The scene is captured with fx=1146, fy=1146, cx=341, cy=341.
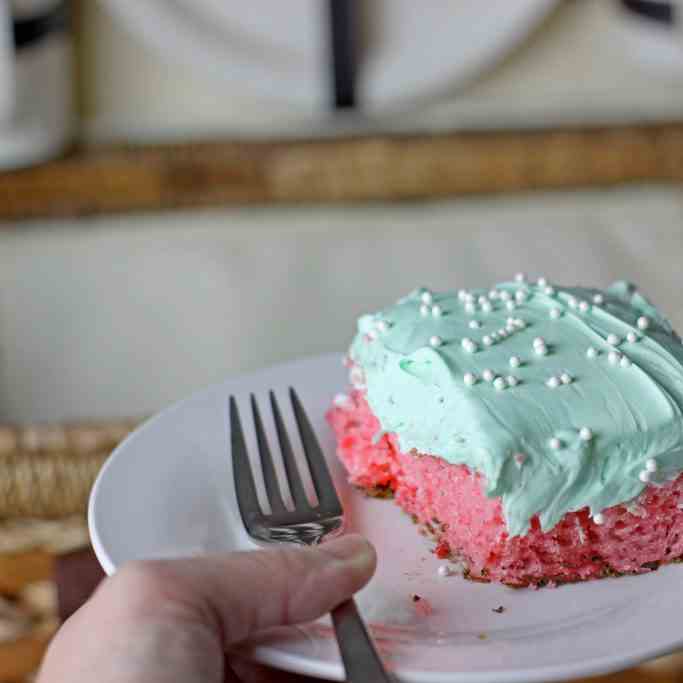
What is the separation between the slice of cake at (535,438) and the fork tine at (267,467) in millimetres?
65

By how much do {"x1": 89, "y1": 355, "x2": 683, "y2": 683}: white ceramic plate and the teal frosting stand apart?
49mm

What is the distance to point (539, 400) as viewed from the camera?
622 millimetres

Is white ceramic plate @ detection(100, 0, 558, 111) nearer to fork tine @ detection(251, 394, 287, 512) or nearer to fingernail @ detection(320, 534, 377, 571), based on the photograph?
fork tine @ detection(251, 394, 287, 512)

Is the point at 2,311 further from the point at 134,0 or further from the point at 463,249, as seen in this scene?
the point at 463,249

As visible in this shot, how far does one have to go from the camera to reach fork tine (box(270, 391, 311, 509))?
673mm

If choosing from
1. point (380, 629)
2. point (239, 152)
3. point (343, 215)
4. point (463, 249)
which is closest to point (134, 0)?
point (239, 152)

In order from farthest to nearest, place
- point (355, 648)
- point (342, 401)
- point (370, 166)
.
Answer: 1. point (370, 166)
2. point (342, 401)
3. point (355, 648)

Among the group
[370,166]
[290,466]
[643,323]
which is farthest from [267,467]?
[370,166]

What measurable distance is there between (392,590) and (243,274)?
2.20ft

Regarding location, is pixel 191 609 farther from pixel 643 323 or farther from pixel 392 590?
pixel 643 323

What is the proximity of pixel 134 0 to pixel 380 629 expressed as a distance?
3.01 feet

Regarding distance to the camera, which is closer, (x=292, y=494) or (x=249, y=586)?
(x=249, y=586)

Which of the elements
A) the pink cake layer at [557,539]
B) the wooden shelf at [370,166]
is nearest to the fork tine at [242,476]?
the pink cake layer at [557,539]

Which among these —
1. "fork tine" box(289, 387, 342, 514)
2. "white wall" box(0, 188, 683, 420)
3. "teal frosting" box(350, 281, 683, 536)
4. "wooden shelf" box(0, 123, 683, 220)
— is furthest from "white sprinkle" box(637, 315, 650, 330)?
"wooden shelf" box(0, 123, 683, 220)
